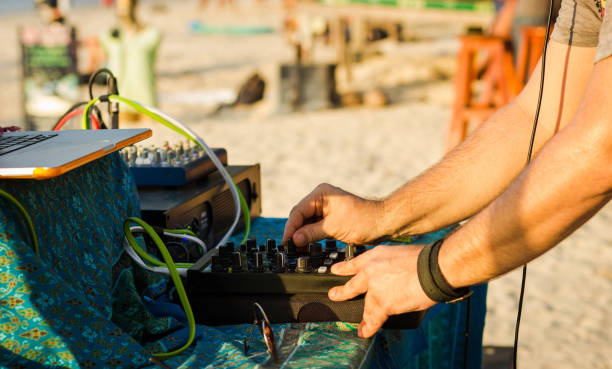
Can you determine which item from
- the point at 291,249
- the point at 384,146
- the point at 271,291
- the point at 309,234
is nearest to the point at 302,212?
the point at 309,234

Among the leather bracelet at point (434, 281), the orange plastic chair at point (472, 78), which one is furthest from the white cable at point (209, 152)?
the orange plastic chair at point (472, 78)

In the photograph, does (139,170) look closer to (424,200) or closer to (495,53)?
(424,200)

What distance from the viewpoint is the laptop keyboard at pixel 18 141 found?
104 cm

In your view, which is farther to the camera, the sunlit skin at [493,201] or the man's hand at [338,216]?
the man's hand at [338,216]

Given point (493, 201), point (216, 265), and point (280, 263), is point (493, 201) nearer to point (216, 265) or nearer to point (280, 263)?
point (280, 263)

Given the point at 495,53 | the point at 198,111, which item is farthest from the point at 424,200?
the point at 198,111

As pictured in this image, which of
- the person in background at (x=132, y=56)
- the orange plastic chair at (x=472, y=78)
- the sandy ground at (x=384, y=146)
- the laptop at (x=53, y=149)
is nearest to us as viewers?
the laptop at (x=53, y=149)

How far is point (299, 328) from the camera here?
113cm

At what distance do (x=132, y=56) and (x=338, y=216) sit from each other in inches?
281

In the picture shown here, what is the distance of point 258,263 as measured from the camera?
3.72 feet

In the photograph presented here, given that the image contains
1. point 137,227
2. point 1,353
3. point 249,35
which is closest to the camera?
point 1,353

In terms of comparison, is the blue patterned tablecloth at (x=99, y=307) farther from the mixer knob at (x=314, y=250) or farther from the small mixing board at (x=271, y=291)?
the mixer knob at (x=314, y=250)

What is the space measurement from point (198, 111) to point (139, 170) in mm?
8196

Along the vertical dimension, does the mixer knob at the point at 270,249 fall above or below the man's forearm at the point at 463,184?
below
